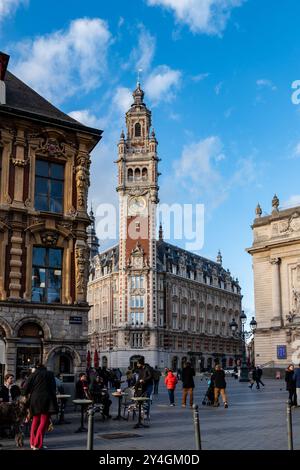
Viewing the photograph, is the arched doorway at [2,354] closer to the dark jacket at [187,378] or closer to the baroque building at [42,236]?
the baroque building at [42,236]

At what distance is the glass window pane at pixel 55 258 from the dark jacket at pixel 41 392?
Answer: 41.3 ft

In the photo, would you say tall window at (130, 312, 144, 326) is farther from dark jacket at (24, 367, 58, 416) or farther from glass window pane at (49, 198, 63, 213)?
dark jacket at (24, 367, 58, 416)

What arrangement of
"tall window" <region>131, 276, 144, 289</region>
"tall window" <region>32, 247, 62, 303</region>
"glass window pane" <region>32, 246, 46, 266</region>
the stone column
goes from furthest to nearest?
"tall window" <region>131, 276, 144, 289</region> < the stone column < "glass window pane" <region>32, 246, 46, 266</region> < "tall window" <region>32, 247, 62, 303</region>

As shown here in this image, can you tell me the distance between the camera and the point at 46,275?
24781 millimetres

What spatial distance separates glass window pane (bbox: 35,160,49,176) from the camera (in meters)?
25.5

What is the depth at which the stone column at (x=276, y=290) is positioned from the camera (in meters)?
58.6

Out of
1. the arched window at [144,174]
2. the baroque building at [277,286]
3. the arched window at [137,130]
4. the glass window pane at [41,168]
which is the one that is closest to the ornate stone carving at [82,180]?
the glass window pane at [41,168]

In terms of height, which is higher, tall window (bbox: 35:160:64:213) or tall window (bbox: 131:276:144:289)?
tall window (bbox: 131:276:144:289)

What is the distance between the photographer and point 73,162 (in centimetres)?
2620

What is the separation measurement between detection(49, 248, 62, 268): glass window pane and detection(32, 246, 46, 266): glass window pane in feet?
1.09

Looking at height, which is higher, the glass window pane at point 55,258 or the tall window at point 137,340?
the glass window pane at point 55,258

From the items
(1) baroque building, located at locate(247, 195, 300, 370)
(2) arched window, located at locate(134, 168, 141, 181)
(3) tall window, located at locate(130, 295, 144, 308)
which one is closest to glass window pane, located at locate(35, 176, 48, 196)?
(1) baroque building, located at locate(247, 195, 300, 370)

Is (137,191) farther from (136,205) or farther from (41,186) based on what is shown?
(41,186)

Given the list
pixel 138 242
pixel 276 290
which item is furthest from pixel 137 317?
pixel 276 290
